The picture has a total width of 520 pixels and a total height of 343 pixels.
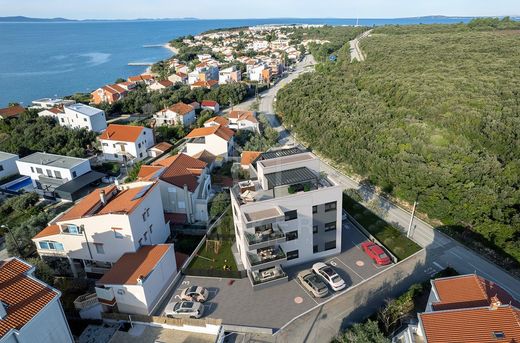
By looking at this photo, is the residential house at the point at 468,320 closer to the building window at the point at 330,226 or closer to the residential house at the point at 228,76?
the building window at the point at 330,226

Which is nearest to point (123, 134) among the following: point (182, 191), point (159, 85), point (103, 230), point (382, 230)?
point (182, 191)

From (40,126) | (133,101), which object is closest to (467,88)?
(133,101)

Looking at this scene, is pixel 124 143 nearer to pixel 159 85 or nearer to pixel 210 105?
pixel 210 105

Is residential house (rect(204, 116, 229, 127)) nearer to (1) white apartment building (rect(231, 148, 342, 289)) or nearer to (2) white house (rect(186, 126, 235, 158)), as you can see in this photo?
(2) white house (rect(186, 126, 235, 158))

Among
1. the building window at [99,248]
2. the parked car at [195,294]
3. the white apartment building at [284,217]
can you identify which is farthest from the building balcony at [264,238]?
the building window at [99,248]

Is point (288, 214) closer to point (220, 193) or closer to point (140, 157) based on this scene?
point (220, 193)
